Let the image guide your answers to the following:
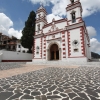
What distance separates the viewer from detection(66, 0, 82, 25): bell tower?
13.9 m

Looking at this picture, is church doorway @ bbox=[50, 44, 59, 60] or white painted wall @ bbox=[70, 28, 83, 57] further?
church doorway @ bbox=[50, 44, 59, 60]

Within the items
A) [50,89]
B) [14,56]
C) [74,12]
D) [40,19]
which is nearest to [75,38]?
[74,12]

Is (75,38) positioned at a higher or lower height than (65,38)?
lower

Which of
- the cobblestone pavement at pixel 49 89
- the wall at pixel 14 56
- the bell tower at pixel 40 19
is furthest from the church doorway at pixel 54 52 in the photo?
the cobblestone pavement at pixel 49 89

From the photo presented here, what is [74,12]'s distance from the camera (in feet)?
47.7

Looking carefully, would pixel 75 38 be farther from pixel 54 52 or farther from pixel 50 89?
pixel 50 89

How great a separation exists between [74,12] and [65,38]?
16.2 ft

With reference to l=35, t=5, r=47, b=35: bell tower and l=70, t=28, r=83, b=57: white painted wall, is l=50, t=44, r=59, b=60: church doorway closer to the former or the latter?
l=70, t=28, r=83, b=57: white painted wall

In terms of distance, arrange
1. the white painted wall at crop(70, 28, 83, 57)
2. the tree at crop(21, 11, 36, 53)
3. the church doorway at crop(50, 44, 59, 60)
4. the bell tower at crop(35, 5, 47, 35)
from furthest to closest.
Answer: the tree at crop(21, 11, 36, 53) → the bell tower at crop(35, 5, 47, 35) → the church doorway at crop(50, 44, 59, 60) → the white painted wall at crop(70, 28, 83, 57)

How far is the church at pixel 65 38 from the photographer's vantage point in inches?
508

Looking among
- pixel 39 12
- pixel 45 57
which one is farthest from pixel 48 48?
pixel 39 12

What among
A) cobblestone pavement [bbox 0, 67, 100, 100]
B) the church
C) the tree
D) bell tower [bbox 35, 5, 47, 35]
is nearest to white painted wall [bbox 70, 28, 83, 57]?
the church

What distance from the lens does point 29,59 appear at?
2352 cm

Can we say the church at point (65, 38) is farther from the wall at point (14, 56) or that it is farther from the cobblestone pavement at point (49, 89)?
the cobblestone pavement at point (49, 89)
